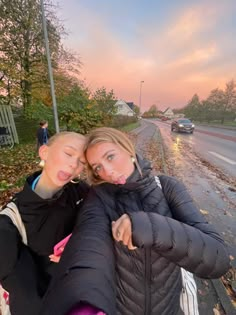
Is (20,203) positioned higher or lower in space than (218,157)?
higher

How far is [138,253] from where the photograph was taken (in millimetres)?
1158

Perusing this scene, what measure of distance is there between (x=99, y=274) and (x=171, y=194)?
0.71m

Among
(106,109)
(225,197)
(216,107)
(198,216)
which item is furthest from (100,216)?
(216,107)

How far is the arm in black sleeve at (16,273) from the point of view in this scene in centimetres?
113

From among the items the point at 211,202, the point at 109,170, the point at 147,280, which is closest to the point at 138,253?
the point at 147,280

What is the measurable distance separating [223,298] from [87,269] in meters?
2.34

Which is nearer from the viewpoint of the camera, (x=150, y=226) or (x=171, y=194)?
(x=150, y=226)

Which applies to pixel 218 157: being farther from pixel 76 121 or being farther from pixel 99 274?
Result: pixel 99 274

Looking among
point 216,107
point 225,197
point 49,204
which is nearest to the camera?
point 49,204

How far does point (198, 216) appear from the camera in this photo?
1.31m

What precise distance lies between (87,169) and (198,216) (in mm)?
834

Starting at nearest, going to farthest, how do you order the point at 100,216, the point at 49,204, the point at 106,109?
1. the point at 100,216
2. the point at 49,204
3. the point at 106,109

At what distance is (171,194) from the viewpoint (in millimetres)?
1414

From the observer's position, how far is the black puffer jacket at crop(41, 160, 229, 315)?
2.94ft
